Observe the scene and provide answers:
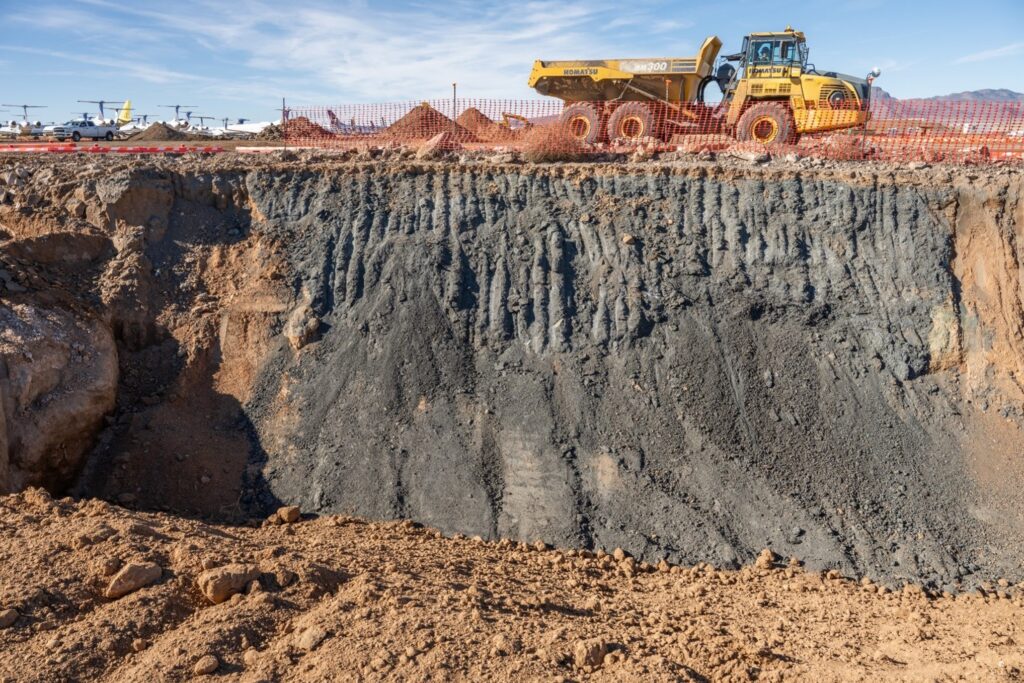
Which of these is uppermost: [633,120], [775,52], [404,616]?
[775,52]

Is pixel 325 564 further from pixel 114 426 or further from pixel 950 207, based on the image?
pixel 950 207

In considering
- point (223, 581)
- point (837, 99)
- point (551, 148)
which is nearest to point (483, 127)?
point (551, 148)

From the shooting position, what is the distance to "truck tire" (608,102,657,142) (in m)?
16.7

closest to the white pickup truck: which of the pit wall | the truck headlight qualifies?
the pit wall

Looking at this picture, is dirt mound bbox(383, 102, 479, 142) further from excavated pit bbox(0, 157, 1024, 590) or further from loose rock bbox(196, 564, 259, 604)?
loose rock bbox(196, 564, 259, 604)

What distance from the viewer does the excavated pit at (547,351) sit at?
8.84 m

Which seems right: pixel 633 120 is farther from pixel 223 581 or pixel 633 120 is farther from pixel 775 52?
pixel 223 581

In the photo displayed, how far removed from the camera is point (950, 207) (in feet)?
36.1

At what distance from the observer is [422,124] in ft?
58.6

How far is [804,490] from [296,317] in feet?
22.8

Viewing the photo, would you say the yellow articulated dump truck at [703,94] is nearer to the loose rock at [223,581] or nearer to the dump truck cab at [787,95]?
the dump truck cab at [787,95]

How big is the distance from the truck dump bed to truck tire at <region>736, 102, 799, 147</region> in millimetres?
1858

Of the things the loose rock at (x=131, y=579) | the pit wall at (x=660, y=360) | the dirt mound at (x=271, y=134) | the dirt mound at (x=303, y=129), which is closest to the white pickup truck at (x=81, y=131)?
the dirt mound at (x=271, y=134)

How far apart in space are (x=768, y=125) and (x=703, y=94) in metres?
2.23
